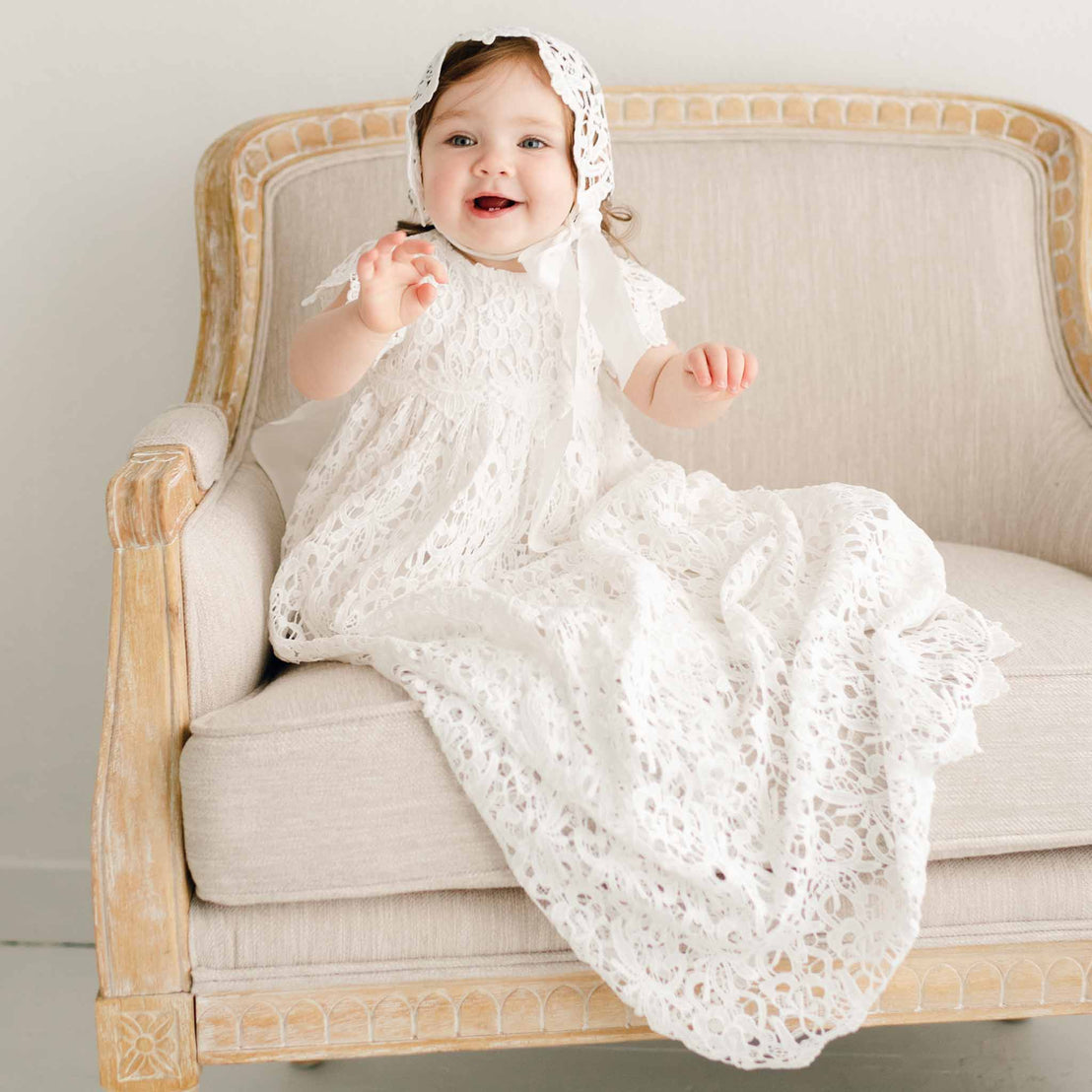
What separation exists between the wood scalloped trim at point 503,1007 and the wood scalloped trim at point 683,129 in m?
0.81

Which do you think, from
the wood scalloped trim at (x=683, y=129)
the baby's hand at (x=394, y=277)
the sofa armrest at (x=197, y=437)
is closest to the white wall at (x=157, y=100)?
the wood scalloped trim at (x=683, y=129)

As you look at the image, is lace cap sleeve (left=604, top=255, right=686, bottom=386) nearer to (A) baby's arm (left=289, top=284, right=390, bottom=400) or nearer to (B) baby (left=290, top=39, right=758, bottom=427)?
(B) baby (left=290, top=39, right=758, bottom=427)

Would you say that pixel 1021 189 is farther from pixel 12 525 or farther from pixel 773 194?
pixel 12 525

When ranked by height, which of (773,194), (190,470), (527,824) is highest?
A: (773,194)

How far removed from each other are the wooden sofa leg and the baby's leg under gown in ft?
1.01

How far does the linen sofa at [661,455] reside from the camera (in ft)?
3.06

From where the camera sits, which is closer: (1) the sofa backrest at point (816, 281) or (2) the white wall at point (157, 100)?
(1) the sofa backrest at point (816, 281)

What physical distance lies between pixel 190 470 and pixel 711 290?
776 mm

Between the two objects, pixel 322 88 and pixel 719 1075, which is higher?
pixel 322 88

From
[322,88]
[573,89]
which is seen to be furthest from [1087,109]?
[322,88]

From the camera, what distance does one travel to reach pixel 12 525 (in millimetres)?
1763

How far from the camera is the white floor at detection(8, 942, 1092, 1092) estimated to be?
1.29 meters

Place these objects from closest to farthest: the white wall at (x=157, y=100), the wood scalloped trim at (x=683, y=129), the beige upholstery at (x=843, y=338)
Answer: the beige upholstery at (x=843, y=338) → the wood scalloped trim at (x=683, y=129) → the white wall at (x=157, y=100)

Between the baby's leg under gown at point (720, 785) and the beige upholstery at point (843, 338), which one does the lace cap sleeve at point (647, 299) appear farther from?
the baby's leg under gown at point (720, 785)
